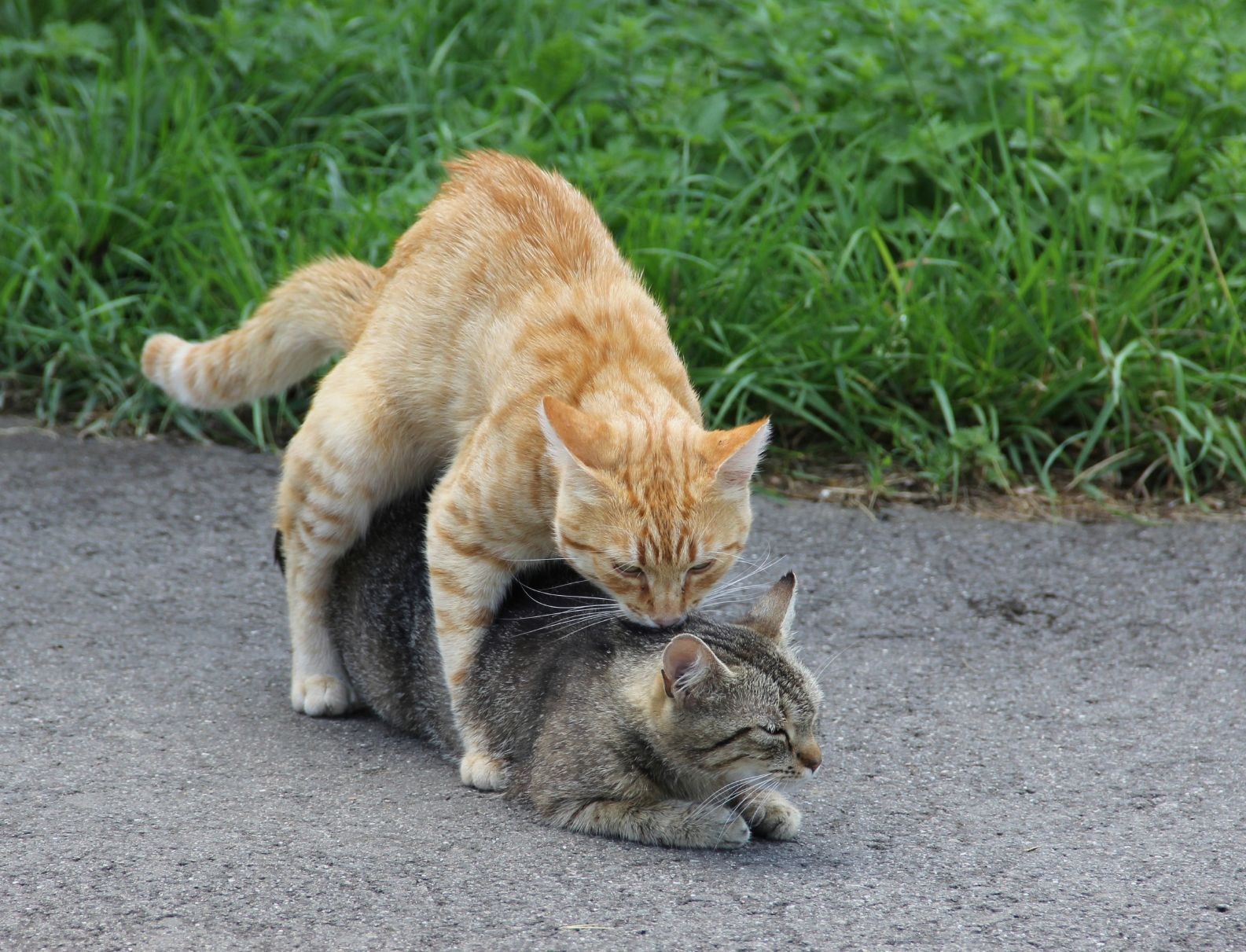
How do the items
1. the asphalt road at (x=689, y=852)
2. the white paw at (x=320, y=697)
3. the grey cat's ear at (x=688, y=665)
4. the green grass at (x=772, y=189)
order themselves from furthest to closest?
the green grass at (x=772, y=189), the white paw at (x=320, y=697), the grey cat's ear at (x=688, y=665), the asphalt road at (x=689, y=852)

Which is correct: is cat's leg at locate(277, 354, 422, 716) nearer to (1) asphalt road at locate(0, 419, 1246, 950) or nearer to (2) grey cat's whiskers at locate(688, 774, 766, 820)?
(1) asphalt road at locate(0, 419, 1246, 950)

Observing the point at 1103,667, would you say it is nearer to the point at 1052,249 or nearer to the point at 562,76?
the point at 1052,249

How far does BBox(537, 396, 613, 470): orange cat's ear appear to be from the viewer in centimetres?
331

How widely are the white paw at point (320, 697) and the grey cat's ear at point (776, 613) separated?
1.23m

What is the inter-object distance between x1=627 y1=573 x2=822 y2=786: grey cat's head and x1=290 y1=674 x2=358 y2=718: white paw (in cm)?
112

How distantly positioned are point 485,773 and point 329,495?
0.92 m

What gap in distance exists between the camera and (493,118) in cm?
651

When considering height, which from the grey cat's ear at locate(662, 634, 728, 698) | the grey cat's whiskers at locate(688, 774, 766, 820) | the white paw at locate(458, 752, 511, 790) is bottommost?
the white paw at locate(458, 752, 511, 790)

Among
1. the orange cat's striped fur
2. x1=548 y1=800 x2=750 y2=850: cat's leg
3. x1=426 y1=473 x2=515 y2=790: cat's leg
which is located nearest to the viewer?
x1=548 y1=800 x2=750 y2=850: cat's leg

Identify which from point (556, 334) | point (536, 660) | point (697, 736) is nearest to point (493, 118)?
point (556, 334)

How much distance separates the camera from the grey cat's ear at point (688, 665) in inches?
124

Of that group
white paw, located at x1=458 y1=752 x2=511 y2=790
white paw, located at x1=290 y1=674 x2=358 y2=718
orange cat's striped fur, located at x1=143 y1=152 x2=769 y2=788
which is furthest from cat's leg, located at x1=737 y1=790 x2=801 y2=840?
white paw, located at x1=290 y1=674 x2=358 y2=718

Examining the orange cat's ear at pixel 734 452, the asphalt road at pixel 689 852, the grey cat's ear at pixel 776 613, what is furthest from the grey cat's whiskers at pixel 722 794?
the orange cat's ear at pixel 734 452

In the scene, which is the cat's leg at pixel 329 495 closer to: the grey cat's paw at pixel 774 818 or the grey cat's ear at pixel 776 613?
the grey cat's ear at pixel 776 613
